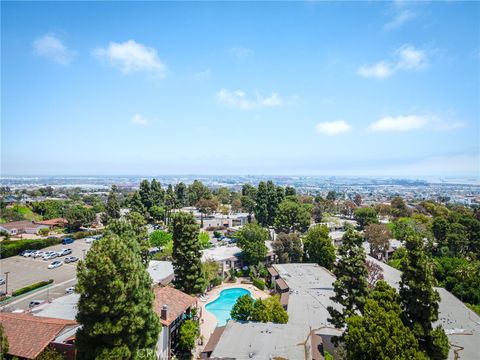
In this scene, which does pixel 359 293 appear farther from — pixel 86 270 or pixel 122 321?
pixel 86 270

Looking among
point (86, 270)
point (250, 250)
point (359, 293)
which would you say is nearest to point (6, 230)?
point (250, 250)

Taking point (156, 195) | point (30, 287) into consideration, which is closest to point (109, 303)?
point (30, 287)

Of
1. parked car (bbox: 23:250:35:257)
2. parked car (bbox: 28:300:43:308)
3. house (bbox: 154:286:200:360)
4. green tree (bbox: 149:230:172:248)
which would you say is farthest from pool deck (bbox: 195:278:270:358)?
parked car (bbox: 23:250:35:257)

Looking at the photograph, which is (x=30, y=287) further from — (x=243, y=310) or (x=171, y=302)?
(x=243, y=310)

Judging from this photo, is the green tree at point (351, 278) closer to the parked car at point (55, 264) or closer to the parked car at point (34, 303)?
the parked car at point (34, 303)

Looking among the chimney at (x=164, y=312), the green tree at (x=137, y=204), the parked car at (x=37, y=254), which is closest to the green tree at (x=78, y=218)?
the green tree at (x=137, y=204)
